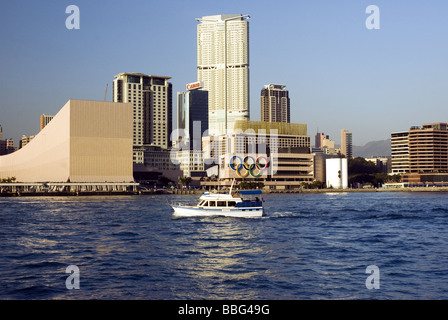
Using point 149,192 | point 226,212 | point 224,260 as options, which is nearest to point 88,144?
point 149,192

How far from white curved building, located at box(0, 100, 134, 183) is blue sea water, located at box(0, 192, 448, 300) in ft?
345

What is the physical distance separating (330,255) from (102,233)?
60.7 ft

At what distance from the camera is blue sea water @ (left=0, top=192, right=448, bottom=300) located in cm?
1716

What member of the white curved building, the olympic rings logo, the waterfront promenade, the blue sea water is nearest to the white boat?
the olympic rings logo

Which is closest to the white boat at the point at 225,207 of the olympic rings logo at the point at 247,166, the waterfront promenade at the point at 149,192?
the olympic rings logo at the point at 247,166

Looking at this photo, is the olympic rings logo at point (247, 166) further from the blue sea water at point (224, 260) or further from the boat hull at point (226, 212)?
the blue sea water at point (224, 260)

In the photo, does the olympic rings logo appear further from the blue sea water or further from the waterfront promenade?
the waterfront promenade

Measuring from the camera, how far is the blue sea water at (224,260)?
56.3 ft

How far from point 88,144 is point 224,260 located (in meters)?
129

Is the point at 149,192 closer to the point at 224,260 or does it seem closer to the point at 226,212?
the point at 226,212

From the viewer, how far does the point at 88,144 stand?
14625 cm

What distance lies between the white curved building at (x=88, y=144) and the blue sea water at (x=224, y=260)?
345 ft
